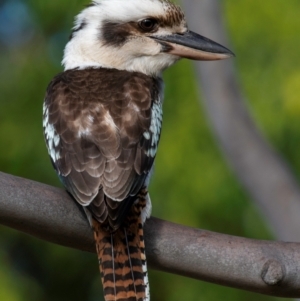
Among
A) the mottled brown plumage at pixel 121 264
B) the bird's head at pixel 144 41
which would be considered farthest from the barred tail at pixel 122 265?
the bird's head at pixel 144 41

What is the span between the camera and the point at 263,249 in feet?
11.1

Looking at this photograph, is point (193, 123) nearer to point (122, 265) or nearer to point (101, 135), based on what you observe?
point (101, 135)

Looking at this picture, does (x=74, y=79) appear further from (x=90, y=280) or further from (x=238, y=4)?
(x=90, y=280)

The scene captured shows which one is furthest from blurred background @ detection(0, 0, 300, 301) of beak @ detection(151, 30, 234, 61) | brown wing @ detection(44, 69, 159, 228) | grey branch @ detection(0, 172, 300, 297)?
grey branch @ detection(0, 172, 300, 297)

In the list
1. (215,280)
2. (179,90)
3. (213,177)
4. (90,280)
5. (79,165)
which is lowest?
(90,280)

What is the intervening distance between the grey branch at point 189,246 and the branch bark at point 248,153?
8.69 ft

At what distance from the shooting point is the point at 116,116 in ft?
12.1

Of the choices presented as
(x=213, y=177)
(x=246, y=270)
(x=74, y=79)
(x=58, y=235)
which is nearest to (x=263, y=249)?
(x=246, y=270)

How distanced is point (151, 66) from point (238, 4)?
236cm

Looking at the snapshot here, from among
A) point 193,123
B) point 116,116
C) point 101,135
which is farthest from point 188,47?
point 193,123

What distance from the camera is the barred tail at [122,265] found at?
3.33m

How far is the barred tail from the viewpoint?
3.33 meters

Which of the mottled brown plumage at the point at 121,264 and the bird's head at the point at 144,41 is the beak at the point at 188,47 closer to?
the bird's head at the point at 144,41

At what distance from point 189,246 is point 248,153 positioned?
9.12 feet
